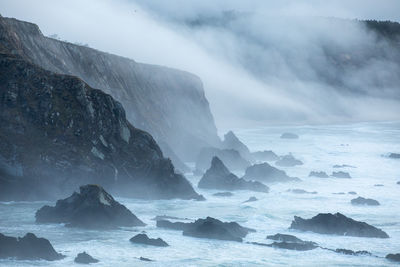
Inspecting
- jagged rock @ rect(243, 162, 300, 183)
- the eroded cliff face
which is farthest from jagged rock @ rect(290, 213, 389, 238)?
the eroded cliff face

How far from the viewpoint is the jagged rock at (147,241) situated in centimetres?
5066

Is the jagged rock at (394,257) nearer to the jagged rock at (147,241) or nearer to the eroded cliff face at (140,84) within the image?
the jagged rock at (147,241)

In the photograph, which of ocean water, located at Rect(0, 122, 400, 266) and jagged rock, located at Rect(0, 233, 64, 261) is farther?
ocean water, located at Rect(0, 122, 400, 266)

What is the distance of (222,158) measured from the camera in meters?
104

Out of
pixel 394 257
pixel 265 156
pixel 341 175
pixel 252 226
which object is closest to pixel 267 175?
pixel 341 175

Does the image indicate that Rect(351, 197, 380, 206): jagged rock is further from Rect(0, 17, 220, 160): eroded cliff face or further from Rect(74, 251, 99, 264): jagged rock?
Rect(74, 251, 99, 264): jagged rock

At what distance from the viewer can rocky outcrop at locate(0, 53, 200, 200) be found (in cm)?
6550

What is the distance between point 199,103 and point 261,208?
63.7 meters

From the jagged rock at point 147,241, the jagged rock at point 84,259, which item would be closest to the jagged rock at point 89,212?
the jagged rock at point 147,241

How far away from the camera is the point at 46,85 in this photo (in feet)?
229

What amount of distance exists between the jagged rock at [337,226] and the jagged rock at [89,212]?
40.1 ft

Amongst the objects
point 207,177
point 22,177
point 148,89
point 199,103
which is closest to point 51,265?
point 22,177

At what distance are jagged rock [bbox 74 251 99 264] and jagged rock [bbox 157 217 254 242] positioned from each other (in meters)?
11.5

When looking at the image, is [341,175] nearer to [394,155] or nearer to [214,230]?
[394,155]
